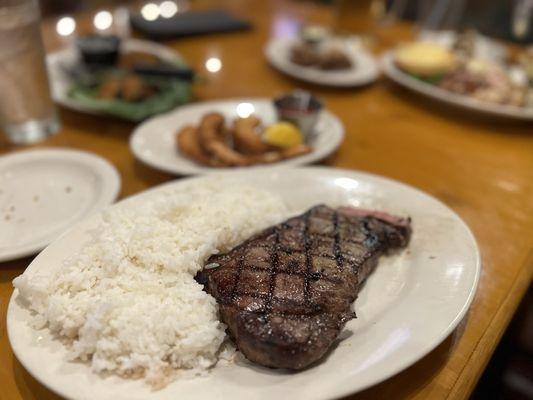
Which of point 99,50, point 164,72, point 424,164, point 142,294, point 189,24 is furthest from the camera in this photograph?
point 189,24

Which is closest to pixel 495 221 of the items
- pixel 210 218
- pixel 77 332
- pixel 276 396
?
pixel 210 218

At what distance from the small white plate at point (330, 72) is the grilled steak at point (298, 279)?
62.4 inches

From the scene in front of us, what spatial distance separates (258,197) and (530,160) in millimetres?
1516

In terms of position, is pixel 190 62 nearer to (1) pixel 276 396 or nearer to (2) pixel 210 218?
(2) pixel 210 218

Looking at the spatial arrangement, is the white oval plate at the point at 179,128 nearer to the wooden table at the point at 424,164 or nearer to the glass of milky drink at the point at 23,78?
the wooden table at the point at 424,164

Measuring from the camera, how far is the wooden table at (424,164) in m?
1.30

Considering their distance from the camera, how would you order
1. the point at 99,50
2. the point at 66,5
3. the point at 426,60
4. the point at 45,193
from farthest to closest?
the point at 66,5, the point at 426,60, the point at 99,50, the point at 45,193

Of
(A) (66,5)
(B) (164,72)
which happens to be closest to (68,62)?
(B) (164,72)

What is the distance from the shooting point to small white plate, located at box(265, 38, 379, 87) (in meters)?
3.06

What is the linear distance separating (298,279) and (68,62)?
2.27 metres

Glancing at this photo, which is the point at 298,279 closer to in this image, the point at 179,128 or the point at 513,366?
the point at 179,128

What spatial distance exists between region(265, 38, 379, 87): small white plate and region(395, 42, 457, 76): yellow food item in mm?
193

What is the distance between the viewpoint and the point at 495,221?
194 centimetres

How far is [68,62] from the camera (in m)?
2.91
